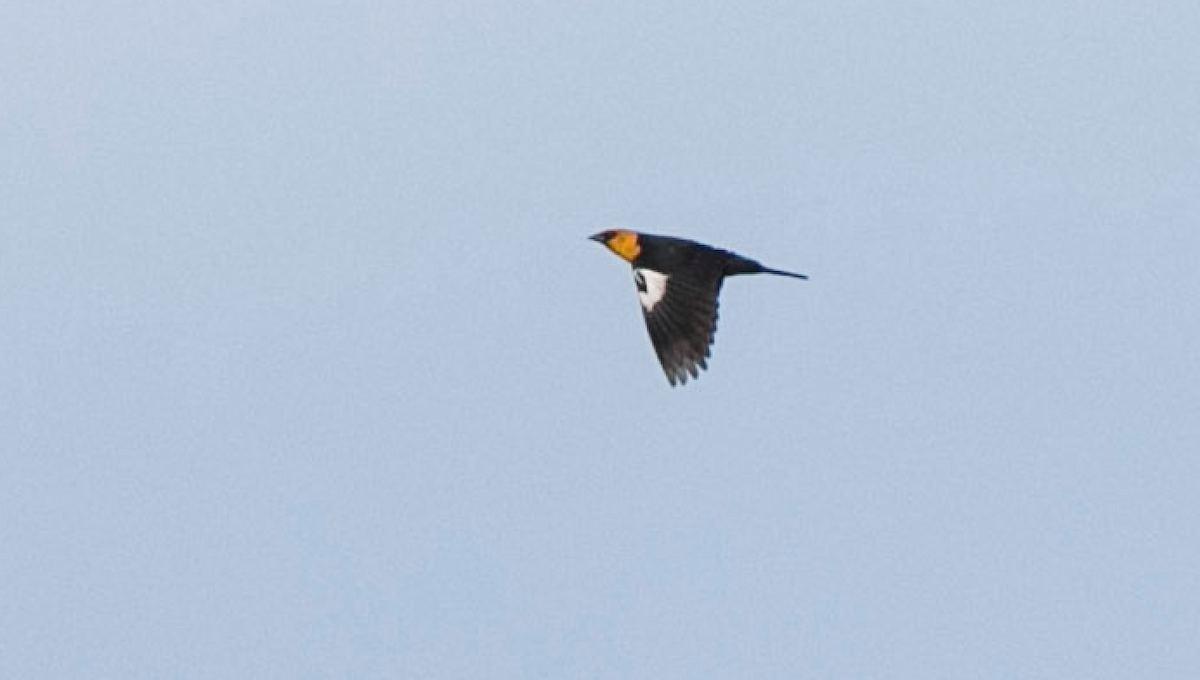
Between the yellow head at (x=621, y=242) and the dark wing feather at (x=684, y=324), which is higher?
the yellow head at (x=621, y=242)

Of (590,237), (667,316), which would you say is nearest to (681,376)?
(667,316)

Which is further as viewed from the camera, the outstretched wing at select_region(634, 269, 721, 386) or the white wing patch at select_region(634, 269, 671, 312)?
the white wing patch at select_region(634, 269, 671, 312)

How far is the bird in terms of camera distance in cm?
2355

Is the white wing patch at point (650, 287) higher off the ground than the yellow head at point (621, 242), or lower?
lower

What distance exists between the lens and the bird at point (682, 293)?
2355cm

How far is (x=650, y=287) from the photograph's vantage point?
23.9 m

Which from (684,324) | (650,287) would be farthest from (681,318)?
(650,287)

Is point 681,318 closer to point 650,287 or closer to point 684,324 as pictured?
point 684,324

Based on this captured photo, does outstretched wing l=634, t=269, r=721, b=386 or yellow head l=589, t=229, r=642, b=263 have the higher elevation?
yellow head l=589, t=229, r=642, b=263

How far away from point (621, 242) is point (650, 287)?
82 centimetres

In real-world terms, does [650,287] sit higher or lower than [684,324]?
higher

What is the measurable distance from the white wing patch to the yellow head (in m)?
0.34

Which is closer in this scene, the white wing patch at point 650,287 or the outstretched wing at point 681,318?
the outstretched wing at point 681,318

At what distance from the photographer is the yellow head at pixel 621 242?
79.4ft
